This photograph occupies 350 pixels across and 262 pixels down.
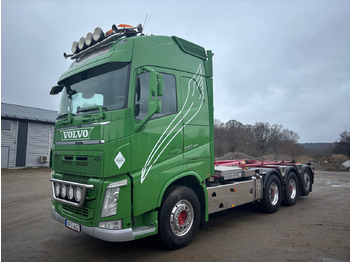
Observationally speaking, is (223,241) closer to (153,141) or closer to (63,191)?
(153,141)

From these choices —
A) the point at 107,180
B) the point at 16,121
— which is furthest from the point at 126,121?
the point at 16,121

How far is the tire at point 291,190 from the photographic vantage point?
24.9 ft

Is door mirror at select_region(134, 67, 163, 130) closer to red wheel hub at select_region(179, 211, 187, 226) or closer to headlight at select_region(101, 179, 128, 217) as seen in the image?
headlight at select_region(101, 179, 128, 217)

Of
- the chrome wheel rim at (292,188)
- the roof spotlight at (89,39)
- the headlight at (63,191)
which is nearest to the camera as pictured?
the headlight at (63,191)

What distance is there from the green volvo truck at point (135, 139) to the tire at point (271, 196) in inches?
77.5

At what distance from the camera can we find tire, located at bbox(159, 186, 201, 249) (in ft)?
13.4

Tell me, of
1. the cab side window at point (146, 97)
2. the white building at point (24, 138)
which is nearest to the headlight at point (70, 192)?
the cab side window at point (146, 97)

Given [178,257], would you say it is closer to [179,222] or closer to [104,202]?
[179,222]

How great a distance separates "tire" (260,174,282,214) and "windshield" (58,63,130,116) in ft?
16.1

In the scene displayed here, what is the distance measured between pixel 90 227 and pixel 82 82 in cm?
Result: 248

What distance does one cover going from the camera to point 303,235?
4.96 meters

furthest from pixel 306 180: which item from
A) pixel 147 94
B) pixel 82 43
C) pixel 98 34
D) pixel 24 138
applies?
pixel 24 138

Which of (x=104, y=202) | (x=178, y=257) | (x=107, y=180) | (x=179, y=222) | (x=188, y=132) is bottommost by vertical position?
(x=178, y=257)

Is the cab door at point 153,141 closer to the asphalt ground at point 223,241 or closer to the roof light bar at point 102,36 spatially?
the roof light bar at point 102,36
